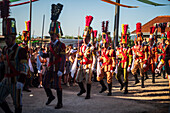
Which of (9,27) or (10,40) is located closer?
(10,40)

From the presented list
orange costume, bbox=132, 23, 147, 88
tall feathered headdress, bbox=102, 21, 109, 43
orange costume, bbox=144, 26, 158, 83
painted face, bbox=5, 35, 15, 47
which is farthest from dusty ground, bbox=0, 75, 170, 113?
orange costume, bbox=144, 26, 158, 83

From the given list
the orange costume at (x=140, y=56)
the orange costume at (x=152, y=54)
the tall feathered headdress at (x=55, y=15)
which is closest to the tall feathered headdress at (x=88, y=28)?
the tall feathered headdress at (x=55, y=15)

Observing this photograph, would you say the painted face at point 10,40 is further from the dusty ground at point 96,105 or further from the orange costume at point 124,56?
the orange costume at point 124,56

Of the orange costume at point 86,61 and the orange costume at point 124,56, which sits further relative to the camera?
the orange costume at point 124,56

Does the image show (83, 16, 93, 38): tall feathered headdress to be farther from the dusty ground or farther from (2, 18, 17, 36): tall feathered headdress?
(2, 18, 17, 36): tall feathered headdress

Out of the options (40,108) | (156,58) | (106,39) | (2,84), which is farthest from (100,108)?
(156,58)

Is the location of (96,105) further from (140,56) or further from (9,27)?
(140,56)

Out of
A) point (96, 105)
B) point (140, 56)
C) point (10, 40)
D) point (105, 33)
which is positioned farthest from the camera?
point (140, 56)

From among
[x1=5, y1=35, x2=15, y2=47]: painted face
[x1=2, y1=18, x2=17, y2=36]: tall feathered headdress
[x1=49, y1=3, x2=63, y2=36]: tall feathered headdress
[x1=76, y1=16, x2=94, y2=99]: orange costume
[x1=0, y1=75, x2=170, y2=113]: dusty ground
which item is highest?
[x1=49, y1=3, x2=63, y2=36]: tall feathered headdress

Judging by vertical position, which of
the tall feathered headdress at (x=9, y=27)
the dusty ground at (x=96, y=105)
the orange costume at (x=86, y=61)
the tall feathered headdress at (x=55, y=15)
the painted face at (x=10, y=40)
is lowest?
the dusty ground at (x=96, y=105)

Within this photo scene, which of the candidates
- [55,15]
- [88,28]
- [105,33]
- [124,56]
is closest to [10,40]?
[55,15]

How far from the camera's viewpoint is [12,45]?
5379 mm

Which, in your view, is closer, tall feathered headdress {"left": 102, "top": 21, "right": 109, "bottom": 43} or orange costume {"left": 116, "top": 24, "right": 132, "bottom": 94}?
→ tall feathered headdress {"left": 102, "top": 21, "right": 109, "bottom": 43}

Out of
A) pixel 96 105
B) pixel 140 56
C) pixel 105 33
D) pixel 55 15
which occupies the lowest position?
pixel 96 105
